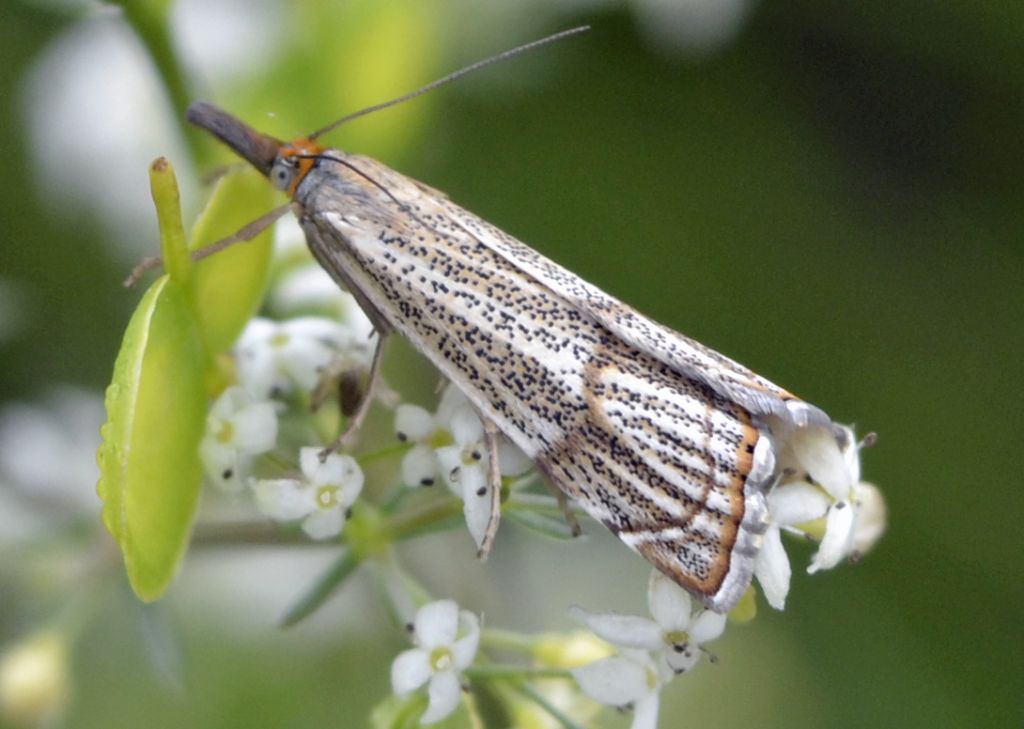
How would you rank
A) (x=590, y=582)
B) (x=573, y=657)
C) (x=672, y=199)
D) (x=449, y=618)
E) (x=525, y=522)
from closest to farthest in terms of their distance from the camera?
(x=449, y=618) → (x=525, y=522) → (x=573, y=657) → (x=590, y=582) → (x=672, y=199)

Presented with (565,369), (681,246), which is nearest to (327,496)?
(565,369)

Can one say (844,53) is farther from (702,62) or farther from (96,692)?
(96,692)

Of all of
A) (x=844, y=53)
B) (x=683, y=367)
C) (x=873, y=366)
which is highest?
(x=683, y=367)

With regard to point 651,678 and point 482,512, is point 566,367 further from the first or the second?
point 651,678

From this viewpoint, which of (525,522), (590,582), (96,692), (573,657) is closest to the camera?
(525,522)

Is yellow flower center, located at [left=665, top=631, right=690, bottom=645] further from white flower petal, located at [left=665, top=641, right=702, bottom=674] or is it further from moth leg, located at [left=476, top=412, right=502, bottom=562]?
moth leg, located at [left=476, top=412, right=502, bottom=562]

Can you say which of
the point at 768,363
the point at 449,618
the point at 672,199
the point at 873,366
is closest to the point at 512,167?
the point at 672,199

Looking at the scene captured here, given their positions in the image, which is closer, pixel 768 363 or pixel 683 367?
pixel 683 367
